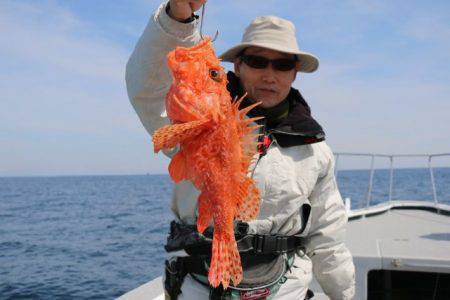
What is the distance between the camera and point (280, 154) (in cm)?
321

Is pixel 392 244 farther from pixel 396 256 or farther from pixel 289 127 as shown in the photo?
pixel 289 127

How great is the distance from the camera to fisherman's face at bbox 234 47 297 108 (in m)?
3.15

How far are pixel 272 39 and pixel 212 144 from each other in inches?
50.8

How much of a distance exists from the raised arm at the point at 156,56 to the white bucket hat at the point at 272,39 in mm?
674

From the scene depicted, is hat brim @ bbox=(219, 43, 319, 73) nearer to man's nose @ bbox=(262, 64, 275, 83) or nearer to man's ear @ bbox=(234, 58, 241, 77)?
man's ear @ bbox=(234, 58, 241, 77)

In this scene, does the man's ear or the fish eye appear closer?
the fish eye

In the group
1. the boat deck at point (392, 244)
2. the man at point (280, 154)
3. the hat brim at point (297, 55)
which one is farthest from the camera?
the boat deck at point (392, 244)

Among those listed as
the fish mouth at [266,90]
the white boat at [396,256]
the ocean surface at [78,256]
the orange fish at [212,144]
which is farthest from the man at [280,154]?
the ocean surface at [78,256]

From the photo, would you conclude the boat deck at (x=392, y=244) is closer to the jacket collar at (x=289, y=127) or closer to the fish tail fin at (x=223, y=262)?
the jacket collar at (x=289, y=127)

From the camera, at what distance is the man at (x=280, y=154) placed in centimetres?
292

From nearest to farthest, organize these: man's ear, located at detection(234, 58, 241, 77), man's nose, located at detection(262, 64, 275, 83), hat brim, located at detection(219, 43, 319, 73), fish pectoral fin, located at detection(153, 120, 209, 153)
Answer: fish pectoral fin, located at detection(153, 120, 209, 153) < hat brim, located at detection(219, 43, 319, 73) < man's nose, located at detection(262, 64, 275, 83) < man's ear, located at detection(234, 58, 241, 77)

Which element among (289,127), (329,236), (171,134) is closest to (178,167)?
(171,134)

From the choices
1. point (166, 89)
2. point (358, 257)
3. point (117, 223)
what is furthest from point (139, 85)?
point (117, 223)

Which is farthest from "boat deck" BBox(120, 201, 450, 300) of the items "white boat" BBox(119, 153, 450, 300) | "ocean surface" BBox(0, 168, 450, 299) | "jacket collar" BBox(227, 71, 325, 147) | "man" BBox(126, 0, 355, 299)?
"jacket collar" BBox(227, 71, 325, 147)
